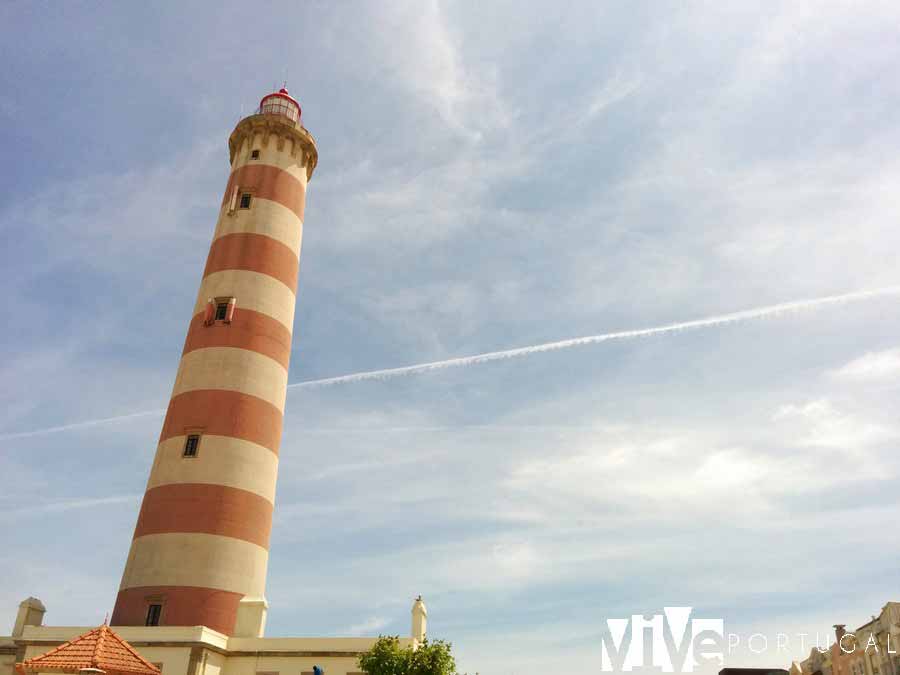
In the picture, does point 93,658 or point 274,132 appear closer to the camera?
point 93,658

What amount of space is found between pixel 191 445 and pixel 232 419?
6.70 feet

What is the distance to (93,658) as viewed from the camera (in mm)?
18625

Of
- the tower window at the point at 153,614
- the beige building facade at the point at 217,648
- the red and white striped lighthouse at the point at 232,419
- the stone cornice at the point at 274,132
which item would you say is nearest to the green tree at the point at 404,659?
the beige building facade at the point at 217,648

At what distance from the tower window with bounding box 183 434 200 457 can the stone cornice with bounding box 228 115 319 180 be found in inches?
690

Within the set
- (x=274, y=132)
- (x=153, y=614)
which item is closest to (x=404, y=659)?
(x=153, y=614)

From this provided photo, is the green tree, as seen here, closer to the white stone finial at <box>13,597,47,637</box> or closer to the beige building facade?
the beige building facade

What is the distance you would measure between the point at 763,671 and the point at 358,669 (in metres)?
59.7

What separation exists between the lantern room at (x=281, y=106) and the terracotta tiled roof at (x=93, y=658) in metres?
30.6

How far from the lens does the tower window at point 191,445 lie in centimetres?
3119

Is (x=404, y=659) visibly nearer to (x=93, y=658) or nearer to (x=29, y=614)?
(x=93, y=658)

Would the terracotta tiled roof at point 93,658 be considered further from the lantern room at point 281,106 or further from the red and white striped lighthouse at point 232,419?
the lantern room at point 281,106

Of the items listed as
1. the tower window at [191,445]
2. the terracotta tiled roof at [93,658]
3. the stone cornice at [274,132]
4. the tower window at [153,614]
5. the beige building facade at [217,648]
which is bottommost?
the terracotta tiled roof at [93,658]

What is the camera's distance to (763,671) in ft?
233

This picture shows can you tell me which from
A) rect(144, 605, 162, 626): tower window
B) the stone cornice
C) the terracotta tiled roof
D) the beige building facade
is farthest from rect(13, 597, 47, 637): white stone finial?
the stone cornice
